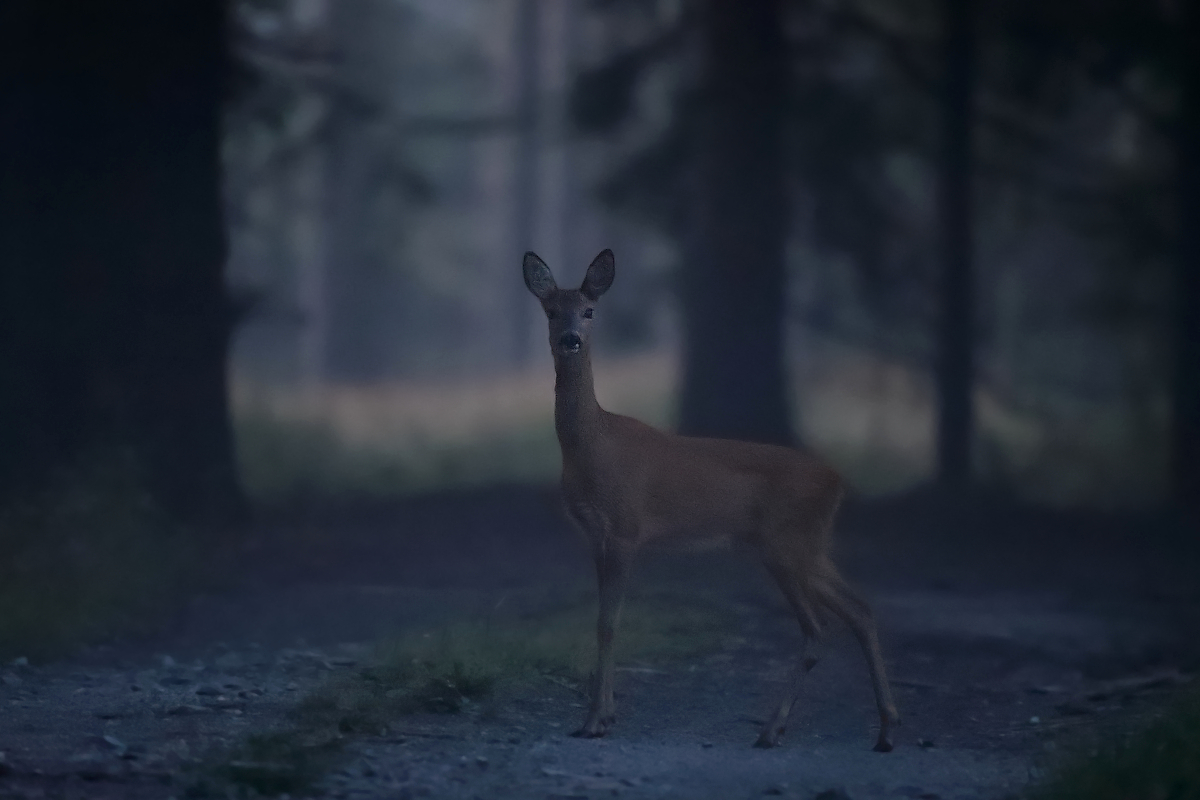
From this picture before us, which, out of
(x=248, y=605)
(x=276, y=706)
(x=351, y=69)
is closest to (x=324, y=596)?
(x=248, y=605)

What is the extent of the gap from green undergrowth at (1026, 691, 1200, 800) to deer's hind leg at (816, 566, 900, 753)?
3.24ft

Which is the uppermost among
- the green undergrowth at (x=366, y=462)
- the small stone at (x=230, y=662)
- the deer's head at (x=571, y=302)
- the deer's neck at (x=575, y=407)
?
the deer's head at (x=571, y=302)

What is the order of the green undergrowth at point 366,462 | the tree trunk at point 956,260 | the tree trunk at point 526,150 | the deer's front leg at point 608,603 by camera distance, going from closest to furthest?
the deer's front leg at point 608,603
the tree trunk at point 956,260
the green undergrowth at point 366,462
the tree trunk at point 526,150

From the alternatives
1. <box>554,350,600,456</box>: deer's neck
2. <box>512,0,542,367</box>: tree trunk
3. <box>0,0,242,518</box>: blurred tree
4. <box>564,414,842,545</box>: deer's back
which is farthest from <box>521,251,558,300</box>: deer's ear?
<box>512,0,542,367</box>: tree trunk

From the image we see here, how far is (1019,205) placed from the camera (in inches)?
741

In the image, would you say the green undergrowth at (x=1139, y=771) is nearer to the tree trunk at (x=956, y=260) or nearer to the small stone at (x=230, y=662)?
the small stone at (x=230, y=662)

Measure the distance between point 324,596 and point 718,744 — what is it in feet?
14.5

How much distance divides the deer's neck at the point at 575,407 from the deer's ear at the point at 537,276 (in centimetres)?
34

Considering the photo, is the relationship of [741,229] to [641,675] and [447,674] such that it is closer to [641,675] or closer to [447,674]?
[641,675]

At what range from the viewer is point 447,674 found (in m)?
7.92

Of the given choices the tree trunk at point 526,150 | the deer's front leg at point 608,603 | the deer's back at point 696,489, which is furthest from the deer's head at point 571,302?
Answer: the tree trunk at point 526,150

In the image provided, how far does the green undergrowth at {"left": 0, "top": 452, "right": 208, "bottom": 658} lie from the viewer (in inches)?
372

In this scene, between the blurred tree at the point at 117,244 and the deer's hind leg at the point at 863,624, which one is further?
the blurred tree at the point at 117,244

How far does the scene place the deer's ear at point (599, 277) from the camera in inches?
299
